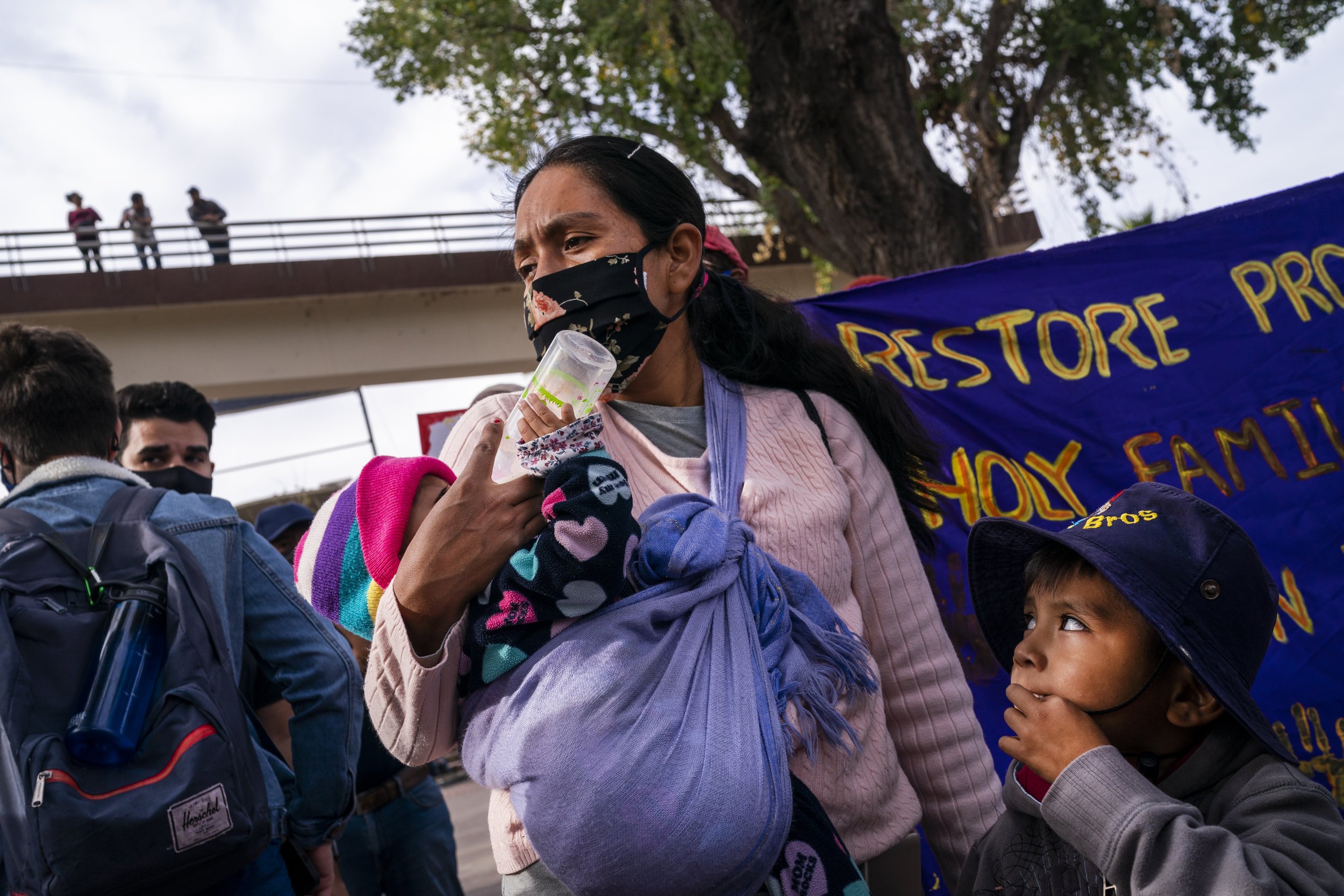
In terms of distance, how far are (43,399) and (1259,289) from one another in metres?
3.29

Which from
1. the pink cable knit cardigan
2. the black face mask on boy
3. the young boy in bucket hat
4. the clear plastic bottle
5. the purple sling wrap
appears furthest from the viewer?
the black face mask on boy

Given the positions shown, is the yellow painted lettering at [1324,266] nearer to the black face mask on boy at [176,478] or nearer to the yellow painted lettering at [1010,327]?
the yellow painted lettering at [1010,327]

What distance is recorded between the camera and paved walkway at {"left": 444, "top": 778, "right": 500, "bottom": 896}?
6980mm

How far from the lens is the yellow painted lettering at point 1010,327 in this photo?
3352mm

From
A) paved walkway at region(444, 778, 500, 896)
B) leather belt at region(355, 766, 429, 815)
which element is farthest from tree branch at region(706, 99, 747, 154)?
leather belt at region(355, 766, 429, 815)

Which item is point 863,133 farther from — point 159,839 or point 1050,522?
point 159,839

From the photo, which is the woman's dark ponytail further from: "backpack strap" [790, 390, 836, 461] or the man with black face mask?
the man with black face mask

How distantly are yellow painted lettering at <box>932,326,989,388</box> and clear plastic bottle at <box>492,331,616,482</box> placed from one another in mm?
1981

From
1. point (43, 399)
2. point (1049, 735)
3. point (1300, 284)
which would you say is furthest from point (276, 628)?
point (1300, 284)

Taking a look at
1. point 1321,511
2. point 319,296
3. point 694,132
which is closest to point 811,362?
point 1321,511

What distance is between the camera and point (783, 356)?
6.57ft

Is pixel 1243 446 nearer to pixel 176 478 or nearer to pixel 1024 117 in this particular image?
pixel 176 478

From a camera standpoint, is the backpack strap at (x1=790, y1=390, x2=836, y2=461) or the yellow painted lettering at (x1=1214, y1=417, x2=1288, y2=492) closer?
the backpack strap at (x1=790, y1=390, x2=836, y2=461)

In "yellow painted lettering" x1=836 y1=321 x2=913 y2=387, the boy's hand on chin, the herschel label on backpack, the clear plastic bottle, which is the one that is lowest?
the boy's hand on chin
